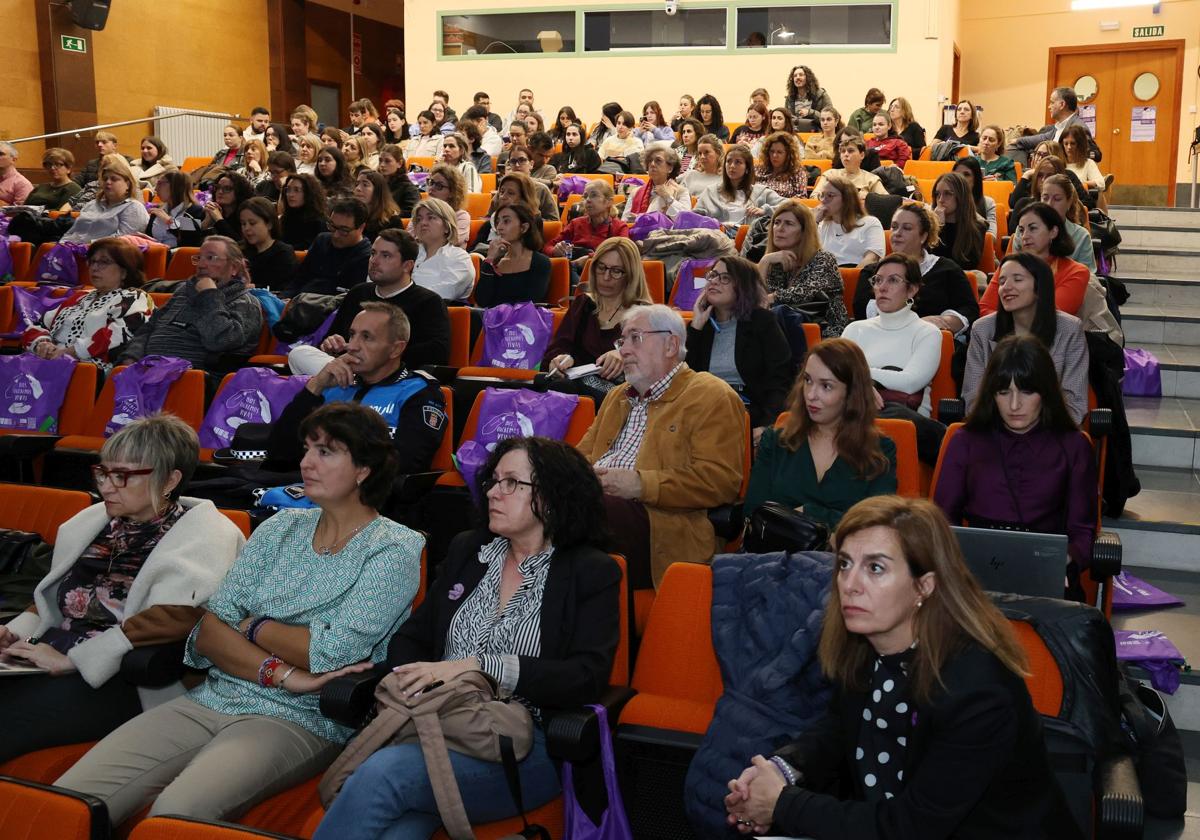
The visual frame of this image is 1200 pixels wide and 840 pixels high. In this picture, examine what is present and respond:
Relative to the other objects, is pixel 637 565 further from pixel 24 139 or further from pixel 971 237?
pixel 24 139

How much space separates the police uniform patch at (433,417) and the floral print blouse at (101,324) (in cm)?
192

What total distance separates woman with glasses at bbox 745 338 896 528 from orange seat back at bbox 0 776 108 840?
174 cm

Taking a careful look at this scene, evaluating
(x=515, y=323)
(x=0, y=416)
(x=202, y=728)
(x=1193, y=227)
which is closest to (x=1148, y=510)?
(x=515, y=323)

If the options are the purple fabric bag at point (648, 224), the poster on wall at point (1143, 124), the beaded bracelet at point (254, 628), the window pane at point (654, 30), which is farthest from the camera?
the poster on wall at point (1143, 124)

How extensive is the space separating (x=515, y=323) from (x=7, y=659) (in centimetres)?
250

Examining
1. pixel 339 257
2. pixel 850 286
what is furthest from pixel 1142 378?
pixel 339 257

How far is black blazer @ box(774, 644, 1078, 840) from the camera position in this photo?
162 centimetres

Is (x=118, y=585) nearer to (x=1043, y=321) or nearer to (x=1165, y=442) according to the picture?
(x=1043, y=321)

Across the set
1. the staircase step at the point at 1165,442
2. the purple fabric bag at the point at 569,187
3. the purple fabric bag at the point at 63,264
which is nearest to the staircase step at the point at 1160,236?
the staircase step at the point at 1165,442

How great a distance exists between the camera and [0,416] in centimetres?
430

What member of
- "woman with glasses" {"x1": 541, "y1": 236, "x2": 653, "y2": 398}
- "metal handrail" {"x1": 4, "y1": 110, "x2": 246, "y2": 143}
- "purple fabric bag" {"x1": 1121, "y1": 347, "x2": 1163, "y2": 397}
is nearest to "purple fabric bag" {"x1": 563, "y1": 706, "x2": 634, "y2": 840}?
"woman with glasses" {"x1": 541, "y1": 236, "x2": 653, "y2": 398}

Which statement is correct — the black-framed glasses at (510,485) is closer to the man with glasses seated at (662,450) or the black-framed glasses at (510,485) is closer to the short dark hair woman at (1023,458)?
the man with glasses seated at (662,450)

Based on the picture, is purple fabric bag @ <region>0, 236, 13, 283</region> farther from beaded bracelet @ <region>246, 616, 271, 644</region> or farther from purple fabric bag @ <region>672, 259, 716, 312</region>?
beaded bracelet @ <region>246, 616, 271, 644</region>

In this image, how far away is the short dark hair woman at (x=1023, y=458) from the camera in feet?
9.44
